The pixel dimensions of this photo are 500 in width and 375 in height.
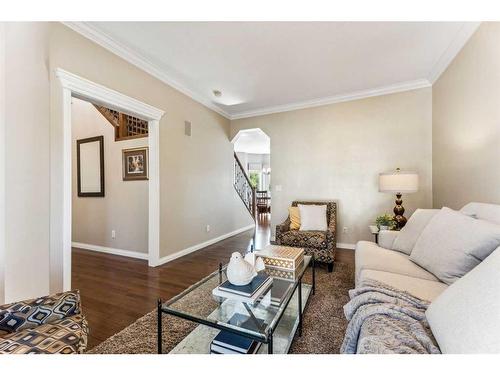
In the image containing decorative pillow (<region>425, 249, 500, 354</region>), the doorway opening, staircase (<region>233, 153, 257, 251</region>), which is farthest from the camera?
the doorway opening

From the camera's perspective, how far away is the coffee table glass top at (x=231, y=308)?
3.38ft

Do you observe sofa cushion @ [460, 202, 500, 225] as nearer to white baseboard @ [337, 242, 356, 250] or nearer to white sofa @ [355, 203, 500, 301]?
white sofa @ [355, 203, 500, 301]

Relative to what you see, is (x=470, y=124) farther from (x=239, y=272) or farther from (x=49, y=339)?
(x=49, y=339)

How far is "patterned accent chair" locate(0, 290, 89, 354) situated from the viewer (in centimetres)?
70

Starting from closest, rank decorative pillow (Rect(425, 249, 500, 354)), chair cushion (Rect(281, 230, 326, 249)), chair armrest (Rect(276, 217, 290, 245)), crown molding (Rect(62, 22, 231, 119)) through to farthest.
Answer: decorative pillow (Rect(425, 249, 500, 354))
crown molding (Rect(62, 22, 231, 119))
chair cushion (Rect(281, 230, 326, 249))
chair armrest (Rect(276, 217, 290, 245))

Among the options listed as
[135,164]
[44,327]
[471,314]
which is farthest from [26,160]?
[471,314]

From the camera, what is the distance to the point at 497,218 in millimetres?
1384

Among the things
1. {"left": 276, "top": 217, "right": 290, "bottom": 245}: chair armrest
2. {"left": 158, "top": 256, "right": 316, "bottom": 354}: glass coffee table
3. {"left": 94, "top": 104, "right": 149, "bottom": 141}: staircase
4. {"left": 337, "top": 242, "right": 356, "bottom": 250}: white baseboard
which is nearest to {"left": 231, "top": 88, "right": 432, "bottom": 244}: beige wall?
{"left": 337, "top": 242, "right": 356, "bottom": 250}: white baseboard

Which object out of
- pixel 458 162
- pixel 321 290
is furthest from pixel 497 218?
pixel 321 290

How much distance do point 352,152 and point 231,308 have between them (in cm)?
323

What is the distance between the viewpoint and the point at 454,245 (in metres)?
1.31

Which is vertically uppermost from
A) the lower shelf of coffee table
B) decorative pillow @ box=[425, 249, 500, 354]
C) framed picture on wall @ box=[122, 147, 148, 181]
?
framed picture on wall @ box=[122, 147, 148, 181]

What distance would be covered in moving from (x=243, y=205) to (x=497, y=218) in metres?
4.31
